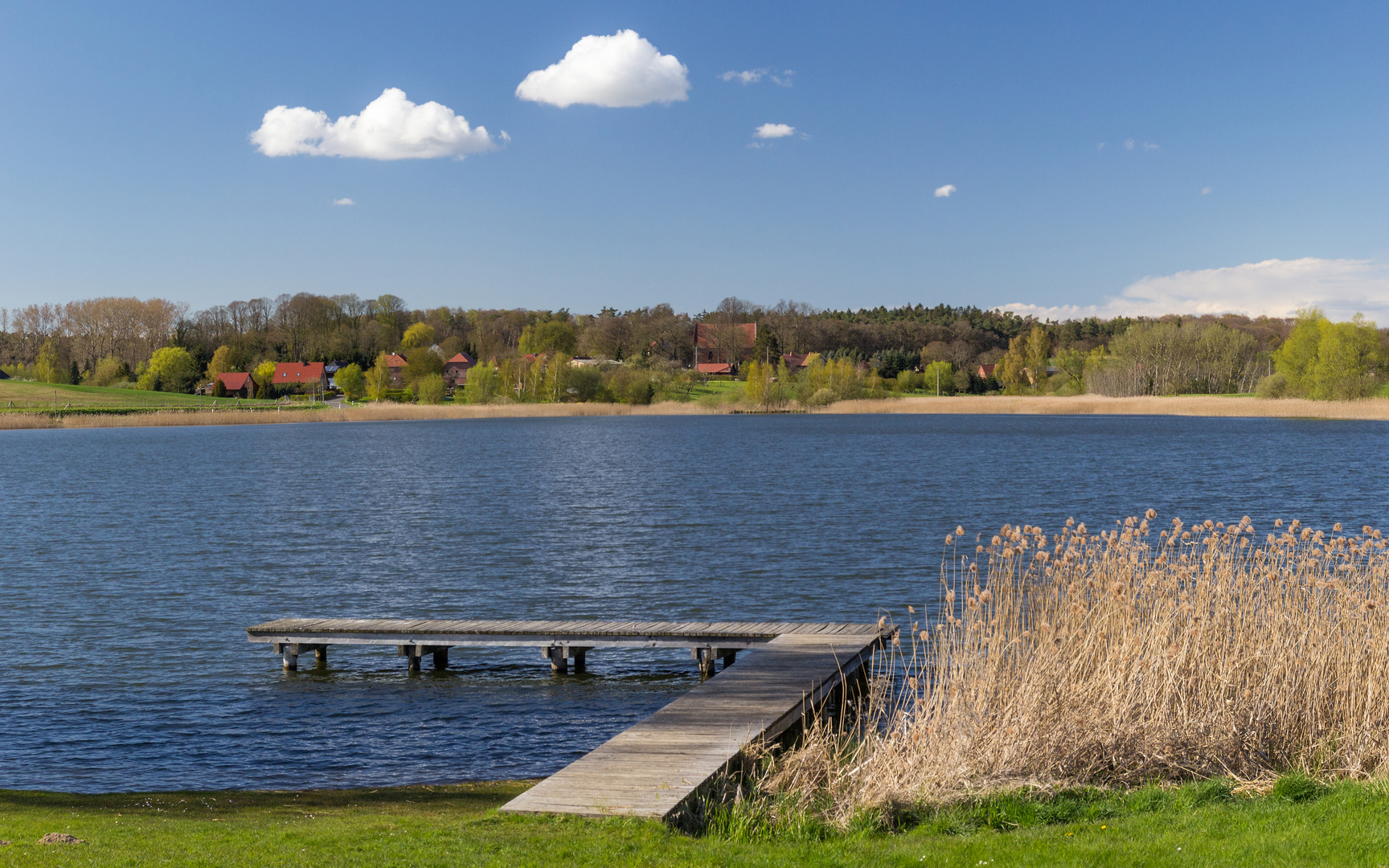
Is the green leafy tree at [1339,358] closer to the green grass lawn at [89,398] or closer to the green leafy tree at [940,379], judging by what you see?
the green leafy tree at [940,379]

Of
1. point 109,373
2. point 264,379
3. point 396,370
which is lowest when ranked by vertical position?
point 264,379

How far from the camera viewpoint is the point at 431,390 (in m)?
111

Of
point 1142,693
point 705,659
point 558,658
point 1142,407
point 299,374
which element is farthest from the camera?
point 299,374

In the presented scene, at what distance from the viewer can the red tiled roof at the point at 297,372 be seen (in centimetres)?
12912

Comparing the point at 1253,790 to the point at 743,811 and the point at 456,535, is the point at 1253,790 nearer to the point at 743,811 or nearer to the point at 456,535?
the point at 743,811

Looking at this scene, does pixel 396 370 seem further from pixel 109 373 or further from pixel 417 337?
pixel 109 373

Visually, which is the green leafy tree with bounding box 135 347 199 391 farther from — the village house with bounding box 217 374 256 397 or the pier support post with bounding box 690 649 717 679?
the pier support post with bounding box 690 649 717 679

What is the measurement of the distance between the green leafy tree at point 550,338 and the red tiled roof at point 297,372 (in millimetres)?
25788

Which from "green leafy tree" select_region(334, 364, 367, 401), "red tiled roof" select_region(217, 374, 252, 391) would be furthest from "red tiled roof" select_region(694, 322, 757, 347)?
"red tiled roof" select_region(217, 374, 252, 391)

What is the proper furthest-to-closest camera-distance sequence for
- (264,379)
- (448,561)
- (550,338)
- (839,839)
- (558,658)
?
(550,338) → (264,379) → (448,561) → (558,658) → (839,839)

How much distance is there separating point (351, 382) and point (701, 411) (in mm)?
38911

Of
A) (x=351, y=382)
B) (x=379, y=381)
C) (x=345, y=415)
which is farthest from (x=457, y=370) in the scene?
(x=345, y=415)

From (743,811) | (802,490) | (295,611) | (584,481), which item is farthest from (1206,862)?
(584,481)

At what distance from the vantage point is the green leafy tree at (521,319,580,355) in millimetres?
145250
